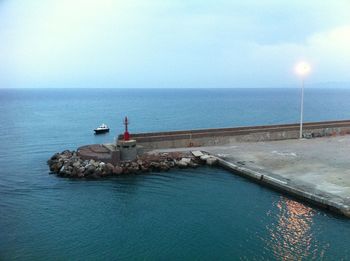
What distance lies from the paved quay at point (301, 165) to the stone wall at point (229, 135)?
2.56 feet

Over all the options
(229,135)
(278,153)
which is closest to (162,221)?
(278,153)

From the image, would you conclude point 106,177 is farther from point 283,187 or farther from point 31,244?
point 283,187

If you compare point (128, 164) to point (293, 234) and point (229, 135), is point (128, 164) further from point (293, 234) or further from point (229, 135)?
point (293, 234)

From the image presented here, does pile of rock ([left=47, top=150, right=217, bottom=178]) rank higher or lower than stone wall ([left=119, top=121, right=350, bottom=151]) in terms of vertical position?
lower

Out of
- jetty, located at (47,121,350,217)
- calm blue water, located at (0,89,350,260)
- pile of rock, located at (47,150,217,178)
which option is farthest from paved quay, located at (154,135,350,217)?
pile of rock, located at (47,150,217,178)

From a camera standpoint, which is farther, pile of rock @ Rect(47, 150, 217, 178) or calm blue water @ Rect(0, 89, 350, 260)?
pile of rock @ Rect(47, 150, 217, 178)

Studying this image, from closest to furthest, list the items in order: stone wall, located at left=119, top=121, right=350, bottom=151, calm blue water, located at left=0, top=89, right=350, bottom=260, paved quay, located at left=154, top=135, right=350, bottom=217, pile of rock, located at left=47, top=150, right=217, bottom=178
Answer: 1. calm blue water, located at left=0, top=89, right=350, bottom=260
2. paved quay, located at left=154, top=135, right=350, bottom=217
3. pile of rock, located at left=47, top=150, right=217, bottom=178
4. stone wall, located at left=119, top=121, right=350, bottom=151

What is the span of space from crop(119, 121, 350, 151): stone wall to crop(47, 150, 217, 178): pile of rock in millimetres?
2254

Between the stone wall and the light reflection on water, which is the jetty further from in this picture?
the light reflection on water

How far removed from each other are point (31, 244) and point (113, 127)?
56903 mm

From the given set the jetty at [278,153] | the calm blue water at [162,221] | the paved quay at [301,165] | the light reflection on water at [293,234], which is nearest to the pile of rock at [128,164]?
the jetty at [278,153]

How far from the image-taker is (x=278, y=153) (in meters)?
30.1

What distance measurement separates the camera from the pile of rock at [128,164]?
27453 mm

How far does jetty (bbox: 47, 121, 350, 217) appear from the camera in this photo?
2178 centimetres
